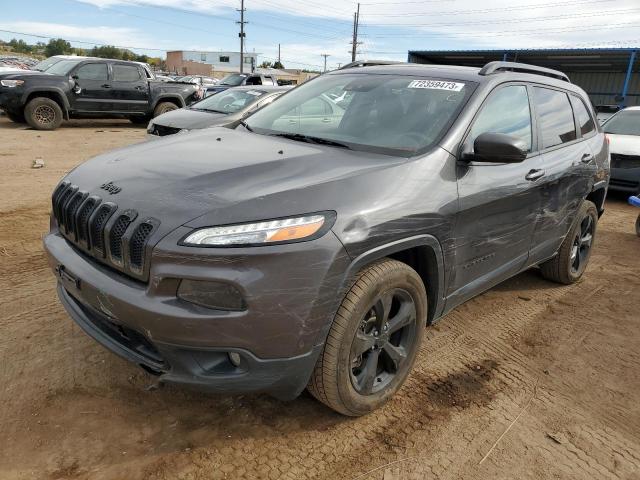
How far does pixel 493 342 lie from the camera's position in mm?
3426

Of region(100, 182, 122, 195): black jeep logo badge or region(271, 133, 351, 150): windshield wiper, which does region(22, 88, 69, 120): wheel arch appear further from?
region(100, 182, 122, 195): black jeep logo badge

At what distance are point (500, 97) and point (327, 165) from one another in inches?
55.5

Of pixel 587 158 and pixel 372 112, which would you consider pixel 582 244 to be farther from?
pixel 372 112

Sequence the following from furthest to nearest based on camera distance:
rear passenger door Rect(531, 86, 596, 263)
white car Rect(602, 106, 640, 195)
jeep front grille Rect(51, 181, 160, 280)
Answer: white car Rect(602, 106, 640, 195)
rear passenger door Rect(531, 86, 596, 263)
jeep front grille Rect(51, 181, 160, 280)

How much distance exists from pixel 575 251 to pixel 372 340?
2.97 meters

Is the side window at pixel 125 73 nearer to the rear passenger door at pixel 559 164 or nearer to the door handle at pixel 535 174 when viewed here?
the rear passenger door at pixel 559 164

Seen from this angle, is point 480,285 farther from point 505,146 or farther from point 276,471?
point 276,471

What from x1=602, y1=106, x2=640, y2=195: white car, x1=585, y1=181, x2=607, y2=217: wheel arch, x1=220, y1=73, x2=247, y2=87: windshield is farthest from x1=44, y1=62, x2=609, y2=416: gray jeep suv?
x1=220, y1=73, x2=247, y2=87: windshield

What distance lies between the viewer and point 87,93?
13109 mm

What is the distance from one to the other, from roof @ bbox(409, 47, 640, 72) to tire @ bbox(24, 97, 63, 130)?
1803 cm

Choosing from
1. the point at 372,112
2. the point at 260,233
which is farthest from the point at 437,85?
A: the point at 260,233

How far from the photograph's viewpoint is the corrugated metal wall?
2459cm

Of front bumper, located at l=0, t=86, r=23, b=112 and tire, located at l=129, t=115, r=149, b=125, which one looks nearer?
front bumper, located at l=0, t=86, r=23, b=112

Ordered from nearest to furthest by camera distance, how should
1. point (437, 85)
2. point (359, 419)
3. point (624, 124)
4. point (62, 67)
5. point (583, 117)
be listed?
point (359, 419) → point (437, 85) → point (583, 117) → point (624, 124) → point (62, 67)
